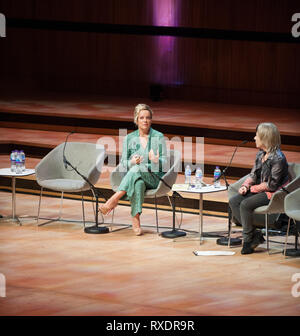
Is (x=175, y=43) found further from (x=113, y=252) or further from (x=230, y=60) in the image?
(x=113, y=252)

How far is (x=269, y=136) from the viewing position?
620cm

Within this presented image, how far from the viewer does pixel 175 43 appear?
11516mm

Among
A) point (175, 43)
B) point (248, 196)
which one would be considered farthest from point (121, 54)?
point (248, 196)

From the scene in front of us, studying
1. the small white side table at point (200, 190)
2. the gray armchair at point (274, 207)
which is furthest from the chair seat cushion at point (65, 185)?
the gray armchair at point (274, 207)

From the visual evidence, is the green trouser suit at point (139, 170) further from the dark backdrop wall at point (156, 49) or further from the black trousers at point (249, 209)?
the dark backdrop wall at point (156, 49)

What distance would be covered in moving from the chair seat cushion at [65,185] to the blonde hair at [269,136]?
1.59 m

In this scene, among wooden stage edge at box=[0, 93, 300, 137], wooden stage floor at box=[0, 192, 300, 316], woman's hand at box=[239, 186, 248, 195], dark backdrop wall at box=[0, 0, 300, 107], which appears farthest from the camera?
dark backdrop wall at box=[0, 0, 300, 107]

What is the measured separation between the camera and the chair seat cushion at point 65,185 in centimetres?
695

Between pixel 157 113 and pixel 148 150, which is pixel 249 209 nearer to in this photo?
pixel 148 150

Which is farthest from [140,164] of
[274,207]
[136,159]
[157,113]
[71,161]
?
[157,113]

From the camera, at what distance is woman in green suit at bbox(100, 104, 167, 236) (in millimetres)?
6750

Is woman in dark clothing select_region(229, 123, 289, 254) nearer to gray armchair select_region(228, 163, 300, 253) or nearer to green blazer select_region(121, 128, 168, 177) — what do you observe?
gray armchair select_region(228, 163, 300, 253)

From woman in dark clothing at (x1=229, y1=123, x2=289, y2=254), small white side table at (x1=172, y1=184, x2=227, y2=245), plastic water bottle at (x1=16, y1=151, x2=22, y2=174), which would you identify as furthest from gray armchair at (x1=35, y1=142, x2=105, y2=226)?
woman in dark clothing at (x1=229, y1=123, x2=289, y2=254)

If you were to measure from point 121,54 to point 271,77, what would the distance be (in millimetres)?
2224
